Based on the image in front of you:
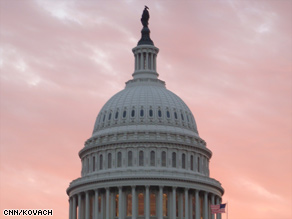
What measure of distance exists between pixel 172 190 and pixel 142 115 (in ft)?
56.7

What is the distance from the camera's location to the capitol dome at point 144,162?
17438cm

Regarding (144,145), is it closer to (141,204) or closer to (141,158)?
(141,158)

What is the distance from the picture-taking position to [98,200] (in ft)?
582

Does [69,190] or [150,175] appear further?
[69,190]

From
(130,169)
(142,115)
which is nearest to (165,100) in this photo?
(142,115)

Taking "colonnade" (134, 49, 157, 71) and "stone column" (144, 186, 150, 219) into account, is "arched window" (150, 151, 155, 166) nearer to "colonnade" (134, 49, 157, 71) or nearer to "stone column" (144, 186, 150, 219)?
"stone column" (144, 186, 150, 219)

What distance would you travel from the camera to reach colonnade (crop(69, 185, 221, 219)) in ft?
568

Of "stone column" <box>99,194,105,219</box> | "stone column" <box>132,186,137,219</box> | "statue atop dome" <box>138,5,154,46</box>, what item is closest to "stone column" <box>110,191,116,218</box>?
"stone column" <box>99,194,105,219</box>

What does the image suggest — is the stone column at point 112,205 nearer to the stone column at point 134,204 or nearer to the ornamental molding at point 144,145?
the stone column at point 134,204

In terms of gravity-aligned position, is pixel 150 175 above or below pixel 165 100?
below

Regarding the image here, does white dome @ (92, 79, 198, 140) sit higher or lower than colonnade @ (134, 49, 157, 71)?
lower

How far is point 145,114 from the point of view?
184 metres

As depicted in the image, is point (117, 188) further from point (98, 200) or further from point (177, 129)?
point (177, 129)

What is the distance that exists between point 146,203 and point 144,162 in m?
8.92
